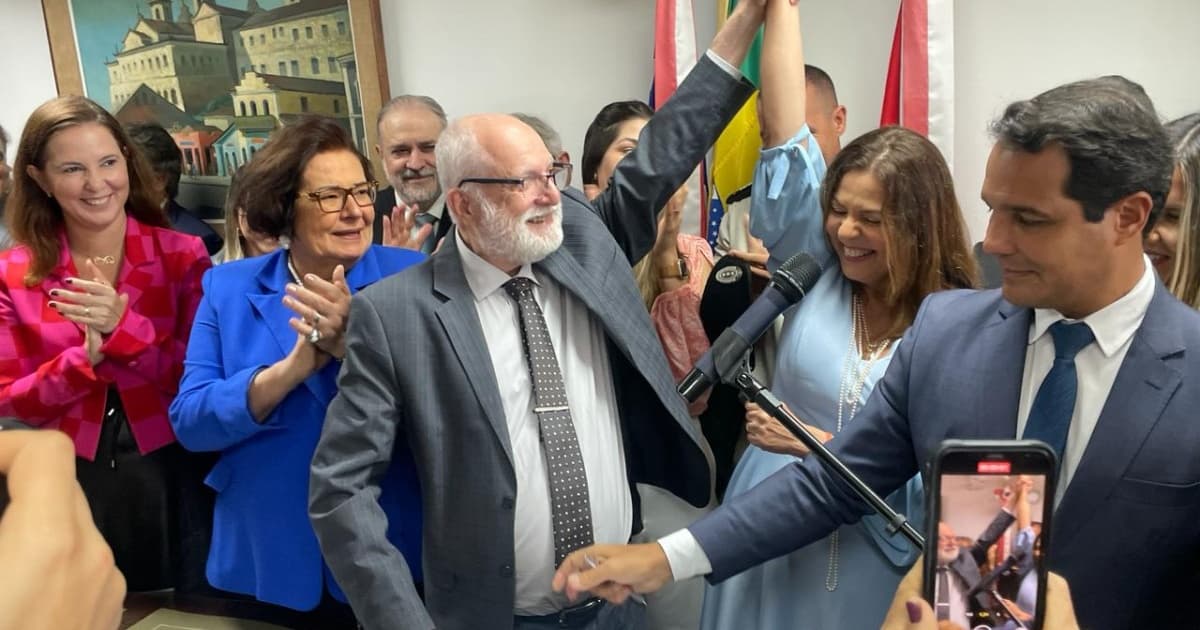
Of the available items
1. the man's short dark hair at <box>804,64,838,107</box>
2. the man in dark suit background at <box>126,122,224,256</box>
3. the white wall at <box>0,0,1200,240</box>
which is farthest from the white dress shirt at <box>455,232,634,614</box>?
the man in dark suit background at <box>126,122,224,256</box>

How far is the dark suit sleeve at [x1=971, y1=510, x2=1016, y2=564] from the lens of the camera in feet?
2.71

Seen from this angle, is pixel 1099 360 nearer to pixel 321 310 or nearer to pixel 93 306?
pixel 321 310

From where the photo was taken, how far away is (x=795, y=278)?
3.92 ft

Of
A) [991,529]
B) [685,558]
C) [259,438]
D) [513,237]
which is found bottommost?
[685,558]

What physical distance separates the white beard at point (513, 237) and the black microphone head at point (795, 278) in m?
0.43

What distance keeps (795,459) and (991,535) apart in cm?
77

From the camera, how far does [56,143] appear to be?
1.98 meters

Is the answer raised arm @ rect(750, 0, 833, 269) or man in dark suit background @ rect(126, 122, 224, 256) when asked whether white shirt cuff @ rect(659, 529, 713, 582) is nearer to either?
raised arm @ rect(750, 0, 833, 269)

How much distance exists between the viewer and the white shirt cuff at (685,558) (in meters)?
1.28

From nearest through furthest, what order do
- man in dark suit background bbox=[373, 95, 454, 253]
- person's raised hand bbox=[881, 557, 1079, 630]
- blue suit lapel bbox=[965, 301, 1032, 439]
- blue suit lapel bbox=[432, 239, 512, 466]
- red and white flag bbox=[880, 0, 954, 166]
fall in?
person's raised hand bbox=[881, 557, 1079, 630], blue suit lapel bbox=[965, 301, 1032, 439], blue suit lapel bbox=[432, 239, 512, 466], red and white flag bbox=[880, 0, 954, 166], man in dark suit background bbox=[373, 95, 454, 253]

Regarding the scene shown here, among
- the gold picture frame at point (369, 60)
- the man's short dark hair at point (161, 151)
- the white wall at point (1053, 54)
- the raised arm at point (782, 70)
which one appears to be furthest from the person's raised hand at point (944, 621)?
the man's short dark hair at point (161, 151)

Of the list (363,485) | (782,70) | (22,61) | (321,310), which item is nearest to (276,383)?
(321,310)

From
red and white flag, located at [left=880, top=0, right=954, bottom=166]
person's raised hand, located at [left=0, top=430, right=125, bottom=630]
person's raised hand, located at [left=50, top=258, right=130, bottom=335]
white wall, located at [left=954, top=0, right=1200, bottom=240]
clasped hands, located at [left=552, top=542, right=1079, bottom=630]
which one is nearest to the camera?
person's raised hand, located at [left=0, top=430, right=125, bottom=630]

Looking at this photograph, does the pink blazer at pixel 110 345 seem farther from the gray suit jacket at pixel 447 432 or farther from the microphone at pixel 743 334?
the microphone at pixel 743 334
